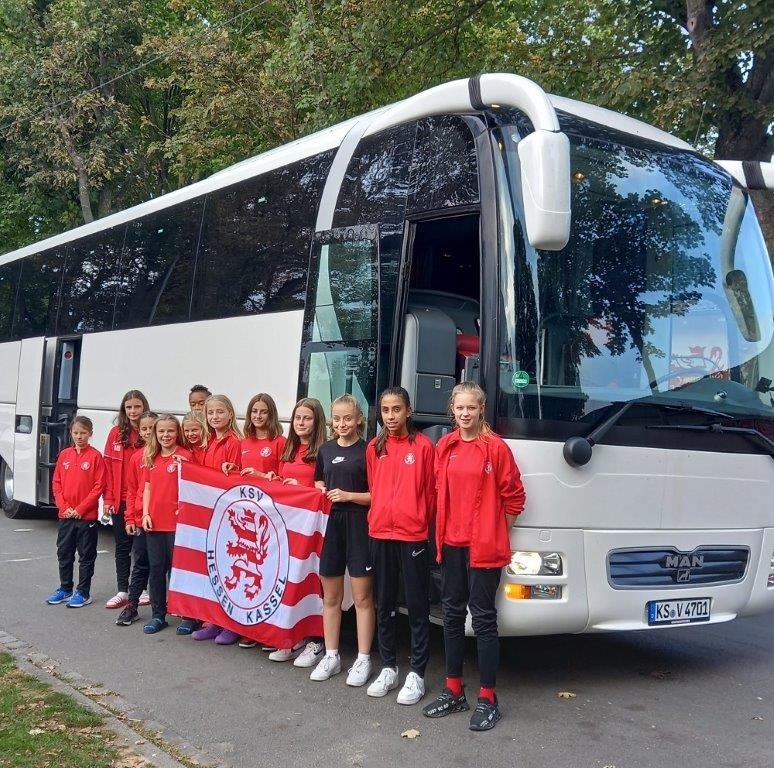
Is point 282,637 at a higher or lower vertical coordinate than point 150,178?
lower

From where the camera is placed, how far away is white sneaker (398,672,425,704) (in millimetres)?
5641

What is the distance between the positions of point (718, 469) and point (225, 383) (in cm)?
430

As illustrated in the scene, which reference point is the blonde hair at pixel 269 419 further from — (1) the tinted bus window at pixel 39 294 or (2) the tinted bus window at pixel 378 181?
(1) the tinted bus window at pixel 39 294

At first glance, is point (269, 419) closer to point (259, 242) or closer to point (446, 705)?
point (259, 242)

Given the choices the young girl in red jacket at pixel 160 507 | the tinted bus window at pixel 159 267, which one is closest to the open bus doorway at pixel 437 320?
the young girl in red jacket at pixel 160 507

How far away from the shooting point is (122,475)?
8320mm

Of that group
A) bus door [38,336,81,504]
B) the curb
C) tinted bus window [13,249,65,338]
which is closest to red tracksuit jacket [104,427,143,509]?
the curb

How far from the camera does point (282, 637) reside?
21.3 ft

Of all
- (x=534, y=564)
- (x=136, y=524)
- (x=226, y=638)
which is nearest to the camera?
(x=534, y=564)

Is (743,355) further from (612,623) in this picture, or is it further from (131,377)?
(131,377)

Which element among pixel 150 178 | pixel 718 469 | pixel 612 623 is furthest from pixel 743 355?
pixel 150 178

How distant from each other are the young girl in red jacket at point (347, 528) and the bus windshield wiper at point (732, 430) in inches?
70.5

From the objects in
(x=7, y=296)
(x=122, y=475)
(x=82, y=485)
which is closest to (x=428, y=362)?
(x=122, y=475)

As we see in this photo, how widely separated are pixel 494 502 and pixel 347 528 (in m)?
1.19
